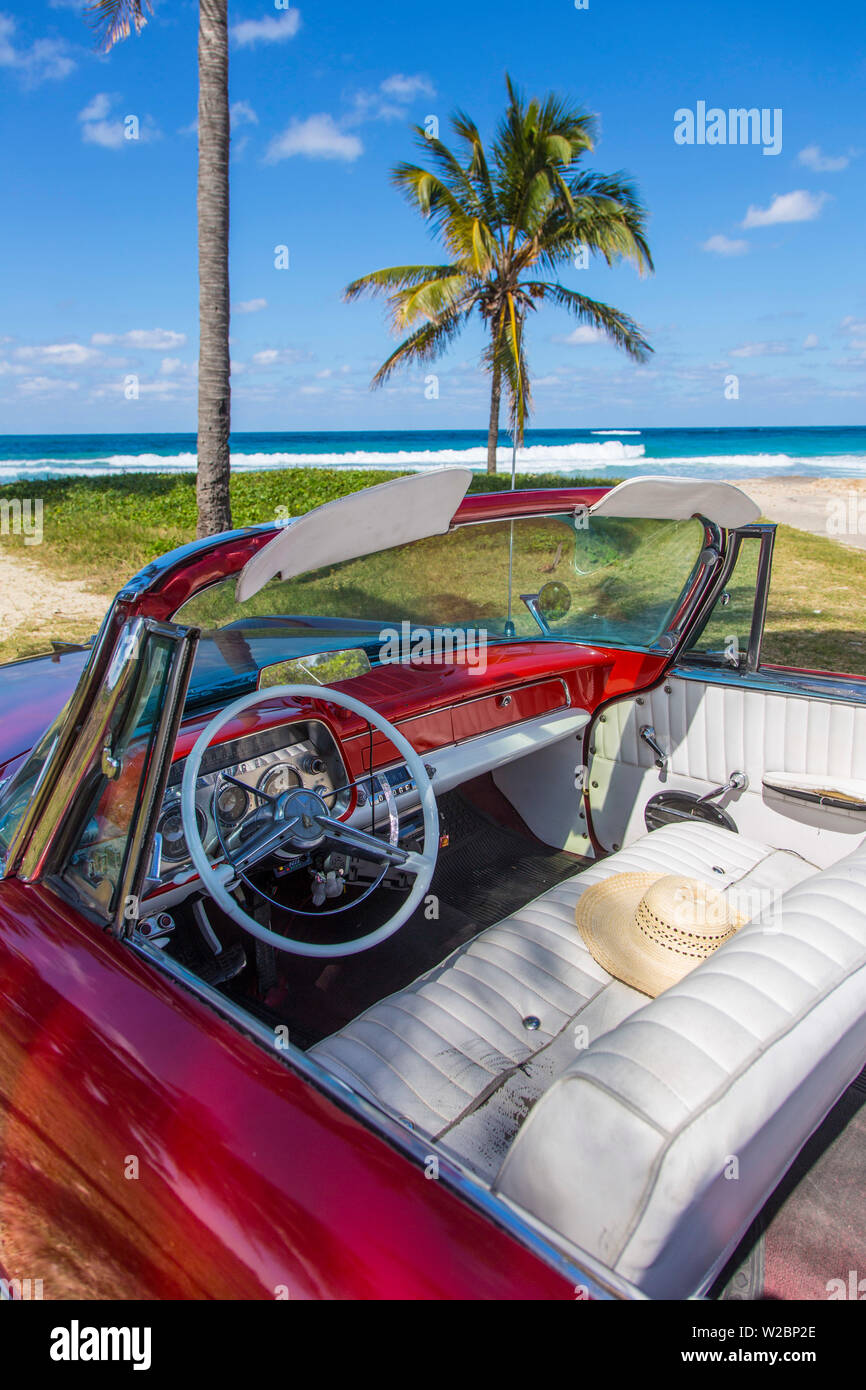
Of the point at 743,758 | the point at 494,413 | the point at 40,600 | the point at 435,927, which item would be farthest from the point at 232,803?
the point at 494,413

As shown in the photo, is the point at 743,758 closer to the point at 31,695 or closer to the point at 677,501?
the point at 677,501

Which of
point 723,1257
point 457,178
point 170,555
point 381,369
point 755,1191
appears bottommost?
point 723,1257

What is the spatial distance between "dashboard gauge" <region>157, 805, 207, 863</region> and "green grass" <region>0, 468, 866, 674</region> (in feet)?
15.5

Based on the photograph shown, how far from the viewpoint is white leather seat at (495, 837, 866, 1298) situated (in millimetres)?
1056

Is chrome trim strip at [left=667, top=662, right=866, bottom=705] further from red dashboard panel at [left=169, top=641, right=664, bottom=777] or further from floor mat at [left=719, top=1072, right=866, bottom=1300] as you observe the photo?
floor mat at [left=719, top=1072, right=866, bottom=1300]

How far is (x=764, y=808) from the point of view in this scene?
10.5 ft

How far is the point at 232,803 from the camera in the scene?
2363 mm

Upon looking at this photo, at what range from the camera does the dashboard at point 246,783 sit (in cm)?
212

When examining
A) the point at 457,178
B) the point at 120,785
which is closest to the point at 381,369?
the point at 457,178

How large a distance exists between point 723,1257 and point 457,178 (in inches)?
582

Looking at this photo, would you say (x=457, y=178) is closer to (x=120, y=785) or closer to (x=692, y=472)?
(x=120, y=785)

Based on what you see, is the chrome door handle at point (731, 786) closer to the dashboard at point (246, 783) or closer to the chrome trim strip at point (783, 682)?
the chrome trim strip at point (783, 682)

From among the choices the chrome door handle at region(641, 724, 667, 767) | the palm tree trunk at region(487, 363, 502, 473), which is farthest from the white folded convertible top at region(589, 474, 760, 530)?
the palm tree trunk at region(487, 363, 502, 473)
